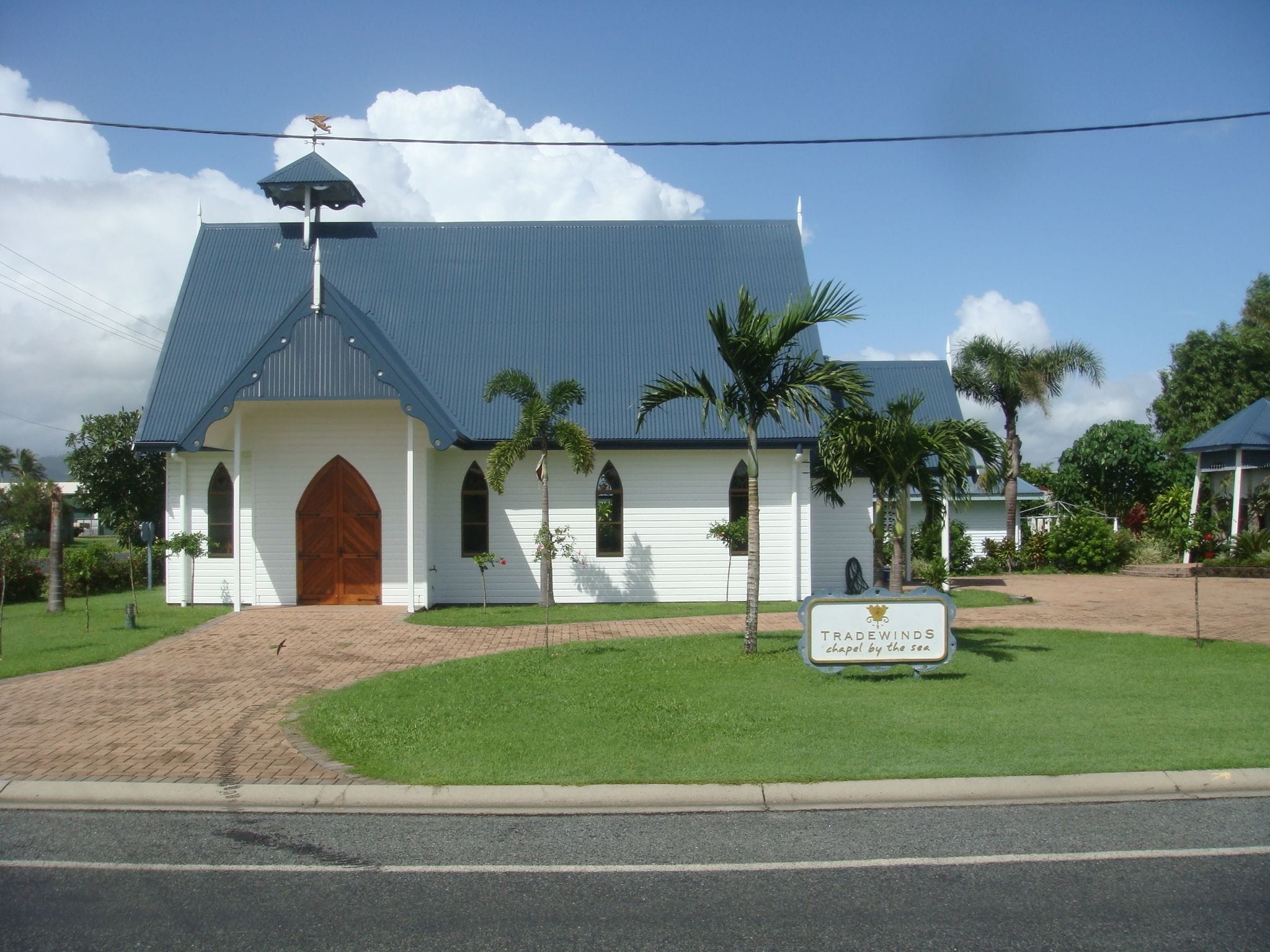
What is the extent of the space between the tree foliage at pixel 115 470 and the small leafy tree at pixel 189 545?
15694mm

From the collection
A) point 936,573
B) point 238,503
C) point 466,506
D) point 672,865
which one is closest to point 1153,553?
point 936,573

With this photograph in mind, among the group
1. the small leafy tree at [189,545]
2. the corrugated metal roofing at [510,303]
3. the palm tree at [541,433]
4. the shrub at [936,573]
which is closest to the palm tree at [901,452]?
the palm tree at [541,433]

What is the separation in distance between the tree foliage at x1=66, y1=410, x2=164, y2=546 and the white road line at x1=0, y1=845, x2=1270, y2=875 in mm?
32452

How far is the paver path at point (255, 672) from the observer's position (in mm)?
9578

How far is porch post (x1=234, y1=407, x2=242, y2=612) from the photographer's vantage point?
20.7 m

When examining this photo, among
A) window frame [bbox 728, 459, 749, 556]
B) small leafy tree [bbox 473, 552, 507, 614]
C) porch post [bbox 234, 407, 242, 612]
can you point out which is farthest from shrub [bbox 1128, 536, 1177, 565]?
porch post [bbox 234, 407, 242, 612]

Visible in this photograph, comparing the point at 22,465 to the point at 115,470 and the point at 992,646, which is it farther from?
the point at 992,646

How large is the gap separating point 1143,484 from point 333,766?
139 feet

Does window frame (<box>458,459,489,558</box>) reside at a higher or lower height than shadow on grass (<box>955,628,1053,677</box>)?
higher

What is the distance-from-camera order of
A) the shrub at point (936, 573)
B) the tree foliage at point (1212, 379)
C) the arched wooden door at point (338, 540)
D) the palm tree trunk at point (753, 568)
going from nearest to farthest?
the palm tree trunk at point (753, 568), the arched wooden door at point (338, 540), the shrub at point (936, 573), the tree foliage at point (1212, 379)

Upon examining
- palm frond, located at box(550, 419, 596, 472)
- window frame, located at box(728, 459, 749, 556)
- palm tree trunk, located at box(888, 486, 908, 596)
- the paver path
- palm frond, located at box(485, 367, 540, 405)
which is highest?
palm frond, located at box(485, 367, 540, 405)

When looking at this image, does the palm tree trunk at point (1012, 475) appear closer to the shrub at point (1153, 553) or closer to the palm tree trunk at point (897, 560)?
the shrub at point (1153, 553)

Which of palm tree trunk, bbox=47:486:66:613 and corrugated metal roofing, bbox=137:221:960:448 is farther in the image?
corrugated metal roofing, bbox=137:221:960:448

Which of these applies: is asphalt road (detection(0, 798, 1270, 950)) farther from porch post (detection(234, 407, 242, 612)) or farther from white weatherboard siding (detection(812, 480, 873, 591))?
white weatherboard siding (detection(812, 480, 873, 591))
